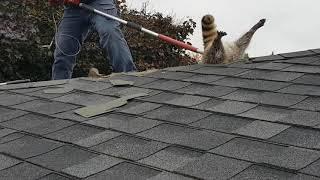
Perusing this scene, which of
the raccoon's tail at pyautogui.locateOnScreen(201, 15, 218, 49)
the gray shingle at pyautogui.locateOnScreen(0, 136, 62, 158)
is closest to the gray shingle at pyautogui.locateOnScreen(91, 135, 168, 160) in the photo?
the gray shingle at pyautogui.locateOnScreen(0, 136, 62, 158)

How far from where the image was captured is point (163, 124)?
8.09ft

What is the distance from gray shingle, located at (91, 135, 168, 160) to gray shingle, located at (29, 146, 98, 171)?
0.07 meters

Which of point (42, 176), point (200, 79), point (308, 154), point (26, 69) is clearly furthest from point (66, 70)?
point (308, 154)

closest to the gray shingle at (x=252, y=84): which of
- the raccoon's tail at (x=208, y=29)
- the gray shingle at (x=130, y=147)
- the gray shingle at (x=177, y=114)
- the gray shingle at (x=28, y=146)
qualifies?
the gray shingle at (x=177, y=114)

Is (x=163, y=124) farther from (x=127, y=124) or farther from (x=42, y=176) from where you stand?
(x=42, y=176)

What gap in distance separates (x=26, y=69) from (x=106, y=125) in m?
5.21

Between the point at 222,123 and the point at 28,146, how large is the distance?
0.86 meters

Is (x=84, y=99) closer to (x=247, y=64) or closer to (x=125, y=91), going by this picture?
(x=125, y=91)

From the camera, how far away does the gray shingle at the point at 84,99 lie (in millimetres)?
2959

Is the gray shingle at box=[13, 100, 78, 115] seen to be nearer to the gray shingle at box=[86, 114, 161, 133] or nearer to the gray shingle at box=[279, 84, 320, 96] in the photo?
the gray shingle at box=[86, 114, 161, 133]

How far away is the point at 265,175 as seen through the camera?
1.80m

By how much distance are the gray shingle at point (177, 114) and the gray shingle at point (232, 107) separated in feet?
0.26

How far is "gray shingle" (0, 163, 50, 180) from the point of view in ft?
6.59

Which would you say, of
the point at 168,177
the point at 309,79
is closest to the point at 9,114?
the point at 168,177
